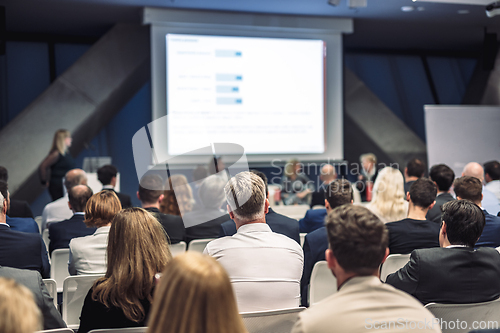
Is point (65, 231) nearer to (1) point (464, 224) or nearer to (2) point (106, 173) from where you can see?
(2) point (106, 173)

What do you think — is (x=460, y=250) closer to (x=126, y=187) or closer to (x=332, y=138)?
(x=332, y=138)

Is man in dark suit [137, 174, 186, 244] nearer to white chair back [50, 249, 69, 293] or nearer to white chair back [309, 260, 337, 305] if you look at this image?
white chair back [50, 249, 69, 293]

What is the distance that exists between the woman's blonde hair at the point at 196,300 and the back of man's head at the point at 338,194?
228 centimetres

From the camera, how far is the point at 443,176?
3.89m

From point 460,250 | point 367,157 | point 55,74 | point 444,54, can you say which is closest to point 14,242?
point 460,250

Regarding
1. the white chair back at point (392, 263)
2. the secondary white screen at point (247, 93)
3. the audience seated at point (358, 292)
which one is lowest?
the white chair back at point (392, 263)

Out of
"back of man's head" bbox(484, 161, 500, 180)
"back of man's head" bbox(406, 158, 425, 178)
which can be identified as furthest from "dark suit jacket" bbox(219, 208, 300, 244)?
"back of man's head" bbox(484, 161, 500, 180)

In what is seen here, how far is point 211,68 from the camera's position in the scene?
242 inches

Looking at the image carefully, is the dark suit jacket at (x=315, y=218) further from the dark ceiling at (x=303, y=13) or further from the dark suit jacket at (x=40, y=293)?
the dark ceiling at (x=303, y=13)

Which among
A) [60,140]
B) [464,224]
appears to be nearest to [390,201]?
[464,224]

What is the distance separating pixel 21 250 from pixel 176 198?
1.73m

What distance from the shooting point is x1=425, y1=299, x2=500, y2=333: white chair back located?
5.92 feet

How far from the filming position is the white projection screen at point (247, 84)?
6.07 metres

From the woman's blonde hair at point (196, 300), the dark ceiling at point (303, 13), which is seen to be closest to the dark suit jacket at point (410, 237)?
the woman's blonde hair at point (196, 300)
